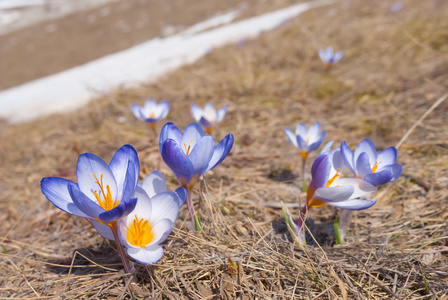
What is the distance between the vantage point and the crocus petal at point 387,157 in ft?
4.86

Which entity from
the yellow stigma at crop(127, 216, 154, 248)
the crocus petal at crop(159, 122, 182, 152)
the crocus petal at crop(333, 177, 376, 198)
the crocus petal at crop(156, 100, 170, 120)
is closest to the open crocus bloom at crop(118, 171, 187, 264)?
the yellow stigma at crop(127, 216, 154, 248)

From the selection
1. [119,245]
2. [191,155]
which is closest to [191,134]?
[191,155]

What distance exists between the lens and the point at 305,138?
203 centimetres

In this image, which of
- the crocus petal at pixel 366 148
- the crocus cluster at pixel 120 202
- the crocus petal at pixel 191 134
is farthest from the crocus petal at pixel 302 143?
the crocus cluster at pixel 120 202

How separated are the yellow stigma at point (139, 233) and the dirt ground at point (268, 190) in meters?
0.14

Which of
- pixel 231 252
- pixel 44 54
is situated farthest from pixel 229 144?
pixel 44 54

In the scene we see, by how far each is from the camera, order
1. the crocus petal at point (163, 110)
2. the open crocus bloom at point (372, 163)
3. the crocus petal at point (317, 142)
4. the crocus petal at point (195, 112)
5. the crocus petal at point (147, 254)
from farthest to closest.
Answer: the crocus petal at point (163, 110) → the crocus petal at point (195, 112) → the crocus petal at point (317, 142) → the open crocus bloom at point (372, 163) → the crocus petal at point (147, 254)

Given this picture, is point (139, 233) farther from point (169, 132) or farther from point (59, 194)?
point (169, 132)

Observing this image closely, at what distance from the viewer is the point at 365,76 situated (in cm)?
386

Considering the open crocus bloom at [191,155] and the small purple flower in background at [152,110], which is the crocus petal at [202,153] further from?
the small purple flower in background at [152,110]

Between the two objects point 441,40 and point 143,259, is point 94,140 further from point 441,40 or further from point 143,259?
point 441,40

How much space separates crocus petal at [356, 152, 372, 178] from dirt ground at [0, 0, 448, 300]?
1.07 ft

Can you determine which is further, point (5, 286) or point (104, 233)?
point (5, 286)

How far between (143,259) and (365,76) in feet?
11.8
